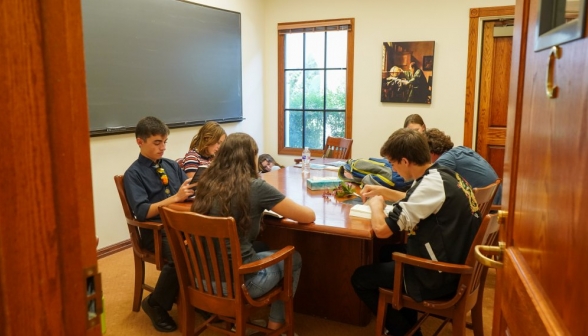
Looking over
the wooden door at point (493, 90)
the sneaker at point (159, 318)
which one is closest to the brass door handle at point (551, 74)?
the sneaker at point (159, 318)

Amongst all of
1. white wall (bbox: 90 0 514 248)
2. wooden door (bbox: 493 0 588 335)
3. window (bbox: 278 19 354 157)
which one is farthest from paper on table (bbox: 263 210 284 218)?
window (bbox: 278 19 354 157)

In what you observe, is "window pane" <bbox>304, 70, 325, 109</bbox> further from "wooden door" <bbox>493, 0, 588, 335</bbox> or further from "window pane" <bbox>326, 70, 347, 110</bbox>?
"wooden door" <bbox>493, 0, 588, 335</bbox>

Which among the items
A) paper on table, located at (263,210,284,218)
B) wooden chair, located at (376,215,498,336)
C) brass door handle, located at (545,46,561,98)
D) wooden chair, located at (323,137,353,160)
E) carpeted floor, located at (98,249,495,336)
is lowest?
carpeted floor, located at (98,249,495,336)

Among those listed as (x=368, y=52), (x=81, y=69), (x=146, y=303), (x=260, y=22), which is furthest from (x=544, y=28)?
(x=260, y=22)

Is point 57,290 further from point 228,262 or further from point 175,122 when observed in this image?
point 175,122

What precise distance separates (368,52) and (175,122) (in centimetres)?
222

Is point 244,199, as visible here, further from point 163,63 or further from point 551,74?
point 163,63

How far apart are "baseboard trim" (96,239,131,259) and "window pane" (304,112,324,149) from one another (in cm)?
252

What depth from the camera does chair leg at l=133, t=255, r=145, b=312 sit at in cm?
274

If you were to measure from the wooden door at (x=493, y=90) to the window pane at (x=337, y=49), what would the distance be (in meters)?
1.46

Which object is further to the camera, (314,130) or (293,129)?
(293,129)

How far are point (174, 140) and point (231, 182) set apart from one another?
254 cm

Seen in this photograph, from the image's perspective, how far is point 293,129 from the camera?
5.75 m

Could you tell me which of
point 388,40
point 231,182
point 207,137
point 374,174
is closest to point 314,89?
point 388,40
